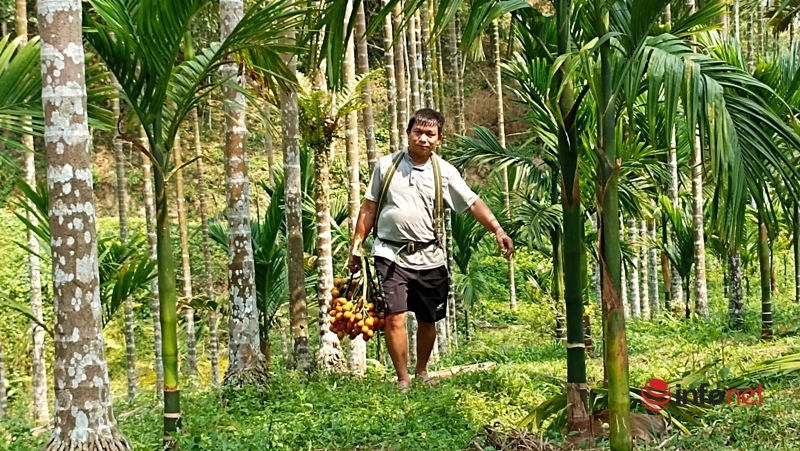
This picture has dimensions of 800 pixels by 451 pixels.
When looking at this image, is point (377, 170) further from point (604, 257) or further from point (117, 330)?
point (117, 330)

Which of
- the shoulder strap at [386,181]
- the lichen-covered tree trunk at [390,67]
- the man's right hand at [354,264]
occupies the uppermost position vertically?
the lichen-covered tree trunk at [390,67]

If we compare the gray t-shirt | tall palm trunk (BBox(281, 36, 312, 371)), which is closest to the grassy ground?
tall palm trunk (BBox(281, 36, 312, 371))

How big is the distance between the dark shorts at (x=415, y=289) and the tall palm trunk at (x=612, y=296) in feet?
7.01

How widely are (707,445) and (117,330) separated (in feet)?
44.4

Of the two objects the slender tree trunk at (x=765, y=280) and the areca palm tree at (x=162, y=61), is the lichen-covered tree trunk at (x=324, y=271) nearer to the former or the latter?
the areca palm tree at (x=162, y=61)

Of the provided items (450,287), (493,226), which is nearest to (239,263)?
(493,226)

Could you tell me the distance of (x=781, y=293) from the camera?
48.3 ft

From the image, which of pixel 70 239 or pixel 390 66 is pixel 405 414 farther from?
pixel 390 66

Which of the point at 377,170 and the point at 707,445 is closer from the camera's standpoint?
the point at 707,445

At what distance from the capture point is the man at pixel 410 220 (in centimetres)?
500

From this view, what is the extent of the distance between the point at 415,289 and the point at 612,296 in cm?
229

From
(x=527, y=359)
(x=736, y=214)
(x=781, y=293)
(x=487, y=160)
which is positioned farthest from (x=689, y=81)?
(x=781, y=293)

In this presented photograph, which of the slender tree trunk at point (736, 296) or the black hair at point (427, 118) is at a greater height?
the black hair at point (427, 118)

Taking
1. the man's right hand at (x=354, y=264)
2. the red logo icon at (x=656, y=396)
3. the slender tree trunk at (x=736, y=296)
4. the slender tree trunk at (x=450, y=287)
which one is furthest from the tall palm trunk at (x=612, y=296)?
the slender tree trunk at (x=736, y=296)
